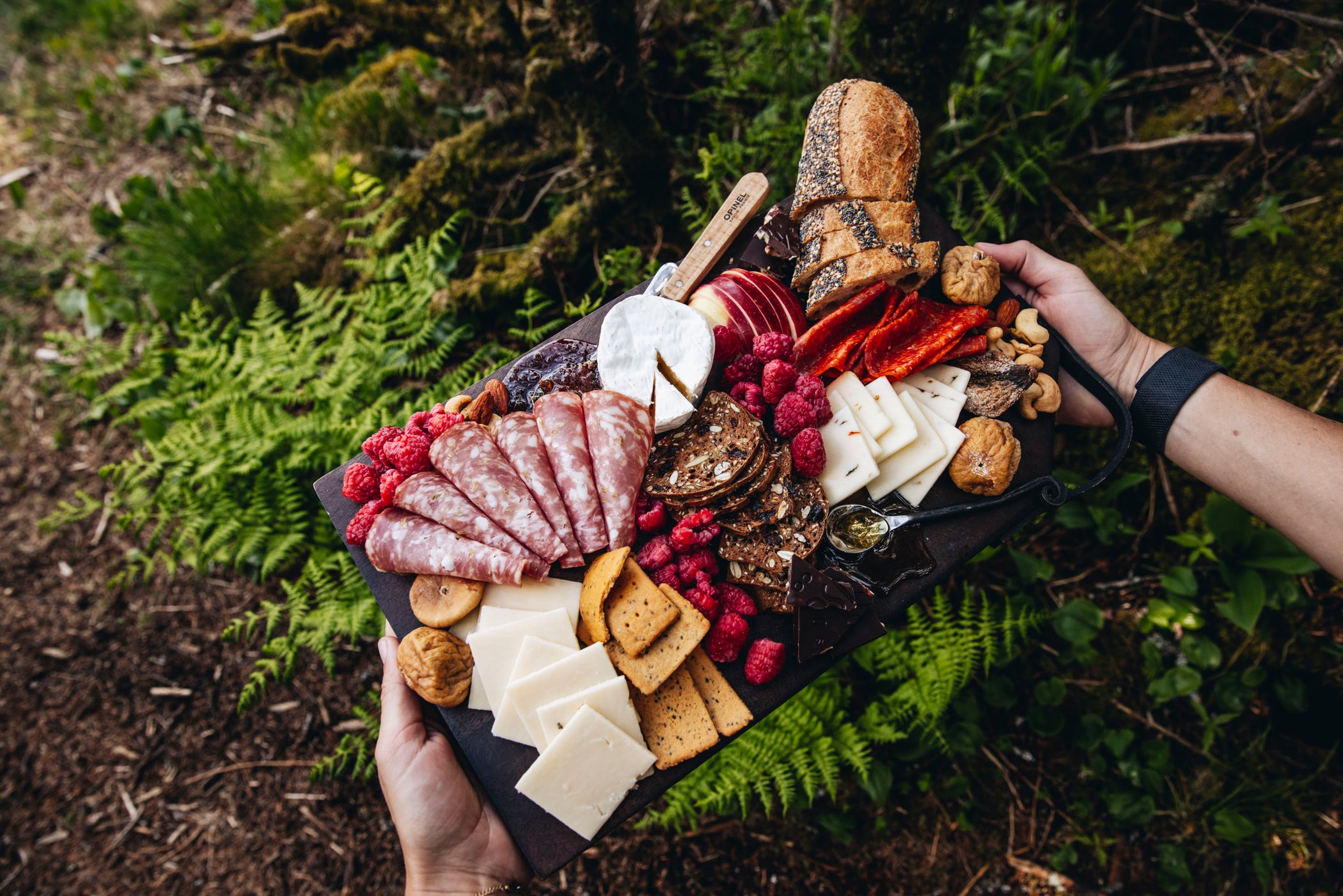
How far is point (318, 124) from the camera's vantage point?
3855mm

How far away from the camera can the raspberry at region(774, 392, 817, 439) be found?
1.96 meters

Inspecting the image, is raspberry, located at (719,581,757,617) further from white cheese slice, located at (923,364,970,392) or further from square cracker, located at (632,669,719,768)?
white cheese slice, located at (923,364,970,392)

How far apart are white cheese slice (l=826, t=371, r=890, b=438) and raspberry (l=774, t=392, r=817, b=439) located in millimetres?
147

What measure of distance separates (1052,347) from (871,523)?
0.96 meters

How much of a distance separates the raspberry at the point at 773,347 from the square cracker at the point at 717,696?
912mm

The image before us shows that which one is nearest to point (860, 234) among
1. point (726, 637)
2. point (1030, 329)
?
point (1030, 329)

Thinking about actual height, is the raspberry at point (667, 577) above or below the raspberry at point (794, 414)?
below

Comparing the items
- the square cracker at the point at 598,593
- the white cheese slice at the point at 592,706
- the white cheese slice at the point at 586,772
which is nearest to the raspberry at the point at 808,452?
the square cracker at the point at 598,593

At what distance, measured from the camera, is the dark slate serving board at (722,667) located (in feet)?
5.90

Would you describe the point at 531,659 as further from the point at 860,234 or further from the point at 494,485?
the point at 860,234

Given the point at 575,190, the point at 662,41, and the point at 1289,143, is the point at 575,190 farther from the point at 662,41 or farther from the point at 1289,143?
the point at 1289,143

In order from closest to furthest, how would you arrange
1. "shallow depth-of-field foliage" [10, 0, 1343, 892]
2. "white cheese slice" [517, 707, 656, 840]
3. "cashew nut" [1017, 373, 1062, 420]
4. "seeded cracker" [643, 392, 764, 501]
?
1. "white cheese slice" [517, 707, 656, 840]
2. "seeded cracker" [643, 392, 764, 501]
3. "cashew nut" [1017, 373, 1062, 420]
4. "shallow depth-of-field foliage" [10, 0, 1343, 892]

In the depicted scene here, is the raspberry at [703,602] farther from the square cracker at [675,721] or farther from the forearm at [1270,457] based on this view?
the forearm at [1270,457]

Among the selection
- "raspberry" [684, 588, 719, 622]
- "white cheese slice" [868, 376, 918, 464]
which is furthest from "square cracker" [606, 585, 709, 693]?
"white cheese slice" [868, 376, 918, 464]
